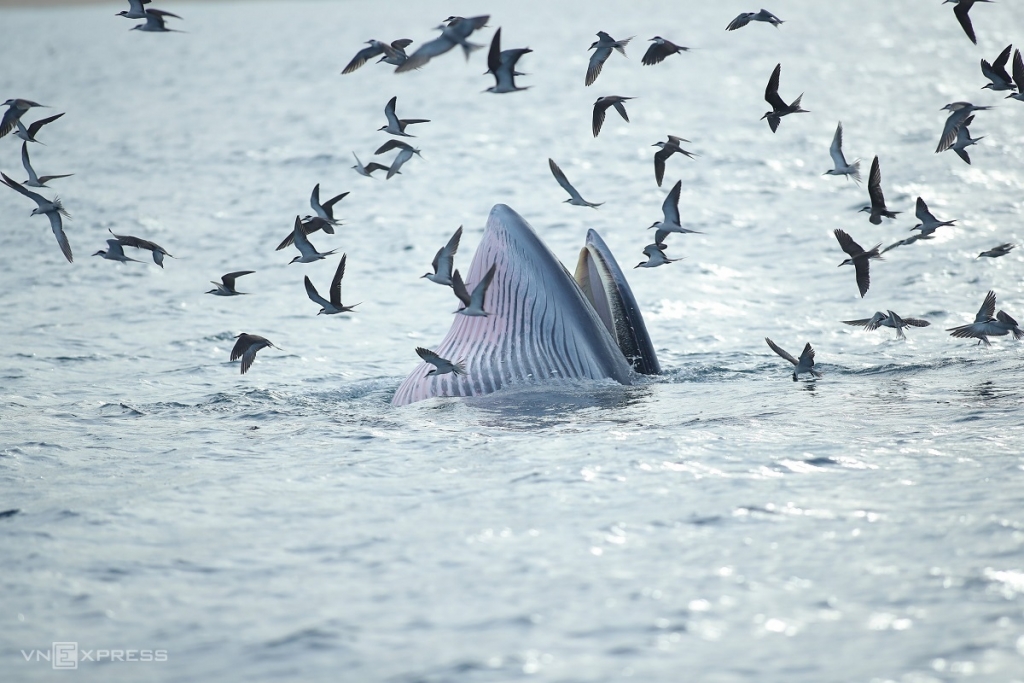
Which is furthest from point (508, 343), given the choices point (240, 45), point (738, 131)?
point (240, 45)

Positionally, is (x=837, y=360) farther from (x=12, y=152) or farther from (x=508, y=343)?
(x=12, y=152)

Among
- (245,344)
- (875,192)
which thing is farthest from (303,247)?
(875,192)

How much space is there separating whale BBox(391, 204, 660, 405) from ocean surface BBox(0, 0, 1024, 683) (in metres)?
0.26

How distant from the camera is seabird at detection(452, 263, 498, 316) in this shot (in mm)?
12117

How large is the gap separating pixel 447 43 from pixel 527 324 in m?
2.99

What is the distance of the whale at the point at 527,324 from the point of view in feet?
42.0

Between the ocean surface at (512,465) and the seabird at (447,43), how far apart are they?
10.4 ft

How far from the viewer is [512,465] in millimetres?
10648

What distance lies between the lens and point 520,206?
1197 inches

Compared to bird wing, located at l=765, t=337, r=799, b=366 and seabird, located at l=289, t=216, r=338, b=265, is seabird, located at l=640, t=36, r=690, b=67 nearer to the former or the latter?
bird wing, located at l=765, t=337, r=799, b=366

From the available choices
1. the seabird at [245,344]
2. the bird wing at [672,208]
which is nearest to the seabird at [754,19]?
the bird wing at [672,208]

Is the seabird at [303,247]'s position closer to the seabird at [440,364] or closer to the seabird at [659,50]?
the seabird at [440,364]

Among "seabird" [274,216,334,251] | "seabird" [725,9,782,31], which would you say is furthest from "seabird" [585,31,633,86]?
"seabird" [274,216,334,251]

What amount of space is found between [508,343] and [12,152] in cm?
3401
